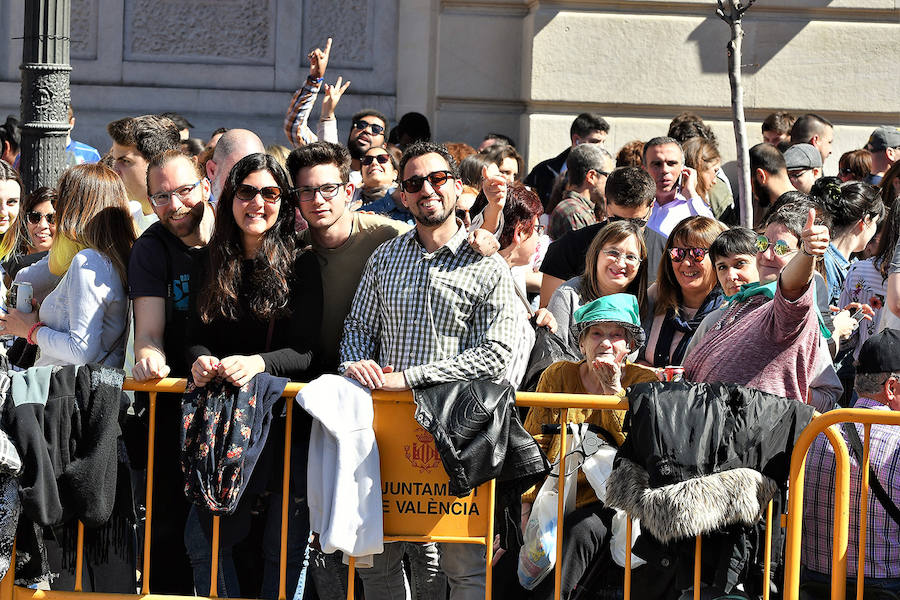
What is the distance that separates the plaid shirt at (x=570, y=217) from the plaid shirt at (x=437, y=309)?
2.54m

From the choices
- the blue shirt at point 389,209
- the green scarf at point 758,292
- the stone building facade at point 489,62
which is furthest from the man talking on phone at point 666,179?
the stone building facade at point 489,62

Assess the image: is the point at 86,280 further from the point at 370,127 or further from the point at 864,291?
the point at 370,127

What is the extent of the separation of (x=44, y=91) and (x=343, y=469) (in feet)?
11.5

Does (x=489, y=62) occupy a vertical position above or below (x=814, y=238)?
above

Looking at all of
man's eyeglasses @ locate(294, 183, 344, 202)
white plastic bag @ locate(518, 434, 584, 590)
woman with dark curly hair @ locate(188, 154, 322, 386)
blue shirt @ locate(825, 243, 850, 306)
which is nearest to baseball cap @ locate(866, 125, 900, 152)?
blue shirt @ locate(825, 243, 850, 306)

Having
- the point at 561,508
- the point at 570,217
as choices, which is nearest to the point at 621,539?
the point at 561,508

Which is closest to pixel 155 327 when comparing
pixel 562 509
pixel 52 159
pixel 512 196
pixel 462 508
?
pixel 462 508

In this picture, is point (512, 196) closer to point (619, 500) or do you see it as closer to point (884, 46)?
point (619, 500)

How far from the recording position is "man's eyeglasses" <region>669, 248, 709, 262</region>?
18.7 ft

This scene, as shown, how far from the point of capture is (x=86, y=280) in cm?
489

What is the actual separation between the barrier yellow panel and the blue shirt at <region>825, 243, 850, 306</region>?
272 centimetres

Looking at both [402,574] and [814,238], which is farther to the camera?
[402,574]

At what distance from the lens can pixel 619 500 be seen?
440 cm

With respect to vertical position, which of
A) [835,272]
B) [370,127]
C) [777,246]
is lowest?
[835,272]
